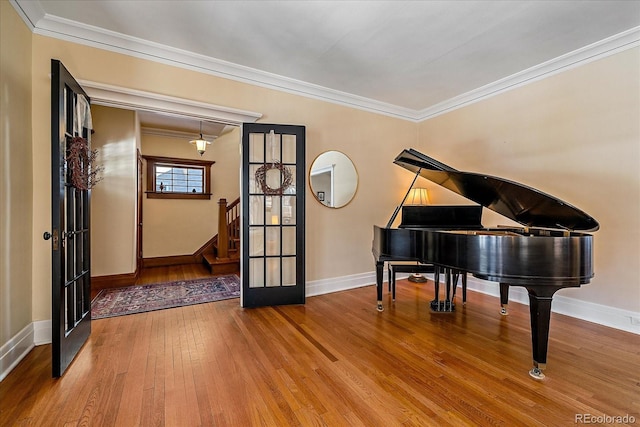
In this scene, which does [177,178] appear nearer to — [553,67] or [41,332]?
[41,332]

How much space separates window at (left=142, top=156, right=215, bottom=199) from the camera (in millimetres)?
5590

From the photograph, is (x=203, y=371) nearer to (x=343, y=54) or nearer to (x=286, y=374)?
(x=286, y=374)

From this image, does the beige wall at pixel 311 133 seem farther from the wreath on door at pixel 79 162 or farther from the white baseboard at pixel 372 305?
the wreath on door at pixel 79 162

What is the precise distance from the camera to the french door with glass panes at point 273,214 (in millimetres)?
3299

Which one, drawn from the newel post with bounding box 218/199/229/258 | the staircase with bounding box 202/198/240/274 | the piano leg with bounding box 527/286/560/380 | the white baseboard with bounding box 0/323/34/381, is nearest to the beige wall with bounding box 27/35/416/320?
the white baseboard with bounding box 0/323/34/381

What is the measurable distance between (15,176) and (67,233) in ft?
2.00

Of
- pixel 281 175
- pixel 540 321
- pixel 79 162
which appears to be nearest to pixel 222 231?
pixel 281 175

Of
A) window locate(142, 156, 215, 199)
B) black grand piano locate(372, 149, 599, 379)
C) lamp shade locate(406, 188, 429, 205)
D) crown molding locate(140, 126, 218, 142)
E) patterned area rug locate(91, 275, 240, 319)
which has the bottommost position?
patterned area rug locate(91, 275, 240, 319)

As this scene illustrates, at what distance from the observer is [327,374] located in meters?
1.95

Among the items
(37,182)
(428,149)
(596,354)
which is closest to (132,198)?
(37,182)

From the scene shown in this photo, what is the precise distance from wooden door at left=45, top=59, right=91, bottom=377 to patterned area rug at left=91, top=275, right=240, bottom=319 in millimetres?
710

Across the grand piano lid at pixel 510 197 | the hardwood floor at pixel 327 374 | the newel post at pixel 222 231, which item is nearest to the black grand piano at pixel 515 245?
the grand piano lid at pixel 510 197

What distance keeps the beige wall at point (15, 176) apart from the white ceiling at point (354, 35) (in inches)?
12.0

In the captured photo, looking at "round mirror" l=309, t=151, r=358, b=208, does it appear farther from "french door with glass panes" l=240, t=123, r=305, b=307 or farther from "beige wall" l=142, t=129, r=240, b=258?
"beige wall" l=142, t=129, r=240, b=258
